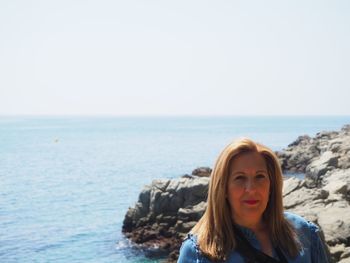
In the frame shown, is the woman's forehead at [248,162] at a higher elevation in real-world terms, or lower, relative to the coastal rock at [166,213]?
higher

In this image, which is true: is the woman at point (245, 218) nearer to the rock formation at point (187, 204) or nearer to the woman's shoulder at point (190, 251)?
the woman's shoulder at point (190, 251)

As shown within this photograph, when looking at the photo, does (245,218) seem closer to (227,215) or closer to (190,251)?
(227,215)

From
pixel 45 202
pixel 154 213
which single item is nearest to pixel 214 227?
pixel 154 213

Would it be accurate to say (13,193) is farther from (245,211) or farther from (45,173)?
(245,211)

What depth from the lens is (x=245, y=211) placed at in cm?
330

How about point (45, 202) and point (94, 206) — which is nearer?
point (94, 206)

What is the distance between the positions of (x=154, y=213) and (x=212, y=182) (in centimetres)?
2565

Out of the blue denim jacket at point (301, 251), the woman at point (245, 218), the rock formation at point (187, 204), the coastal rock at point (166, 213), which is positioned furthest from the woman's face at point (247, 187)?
the coastal rock at point (166, 213)

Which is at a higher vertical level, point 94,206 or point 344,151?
point 344,151

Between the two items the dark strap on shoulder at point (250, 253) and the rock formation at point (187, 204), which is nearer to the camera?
the dark strap on shoulder at point (250, 253)

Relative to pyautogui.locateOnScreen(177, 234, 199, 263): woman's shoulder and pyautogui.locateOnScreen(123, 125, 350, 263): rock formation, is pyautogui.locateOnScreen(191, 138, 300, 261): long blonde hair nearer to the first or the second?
pyautogui.locateOnScreen(177, 234, 199, 263): woman's shoulder

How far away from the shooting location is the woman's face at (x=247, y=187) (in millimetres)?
3266

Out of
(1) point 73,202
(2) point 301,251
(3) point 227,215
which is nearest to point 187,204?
(1) point 73,202

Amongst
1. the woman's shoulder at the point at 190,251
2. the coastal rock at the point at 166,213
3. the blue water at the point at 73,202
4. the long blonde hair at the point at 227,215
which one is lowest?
the blue water at the point at 73,202
